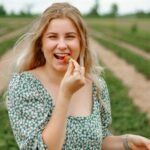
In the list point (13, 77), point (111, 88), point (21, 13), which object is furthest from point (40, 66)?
point (21, 13)

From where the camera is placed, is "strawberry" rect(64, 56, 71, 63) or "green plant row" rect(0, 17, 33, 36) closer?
"strawberry" rect(64, 56, 71, 63)

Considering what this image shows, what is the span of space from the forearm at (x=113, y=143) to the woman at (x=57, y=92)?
0.07 meters

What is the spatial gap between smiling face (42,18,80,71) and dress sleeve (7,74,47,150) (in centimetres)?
18

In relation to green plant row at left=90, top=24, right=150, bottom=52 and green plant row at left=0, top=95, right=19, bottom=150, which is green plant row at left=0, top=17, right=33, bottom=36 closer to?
green plant row at left=90, top=24, right=150, bottom=52

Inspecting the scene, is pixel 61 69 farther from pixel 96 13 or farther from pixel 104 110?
pixel 96 13

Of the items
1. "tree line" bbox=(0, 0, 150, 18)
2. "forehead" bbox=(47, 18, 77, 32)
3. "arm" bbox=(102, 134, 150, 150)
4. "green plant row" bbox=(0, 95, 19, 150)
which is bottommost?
"tree line" bbox=(0, 0, 150, 18)

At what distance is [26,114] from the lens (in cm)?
264

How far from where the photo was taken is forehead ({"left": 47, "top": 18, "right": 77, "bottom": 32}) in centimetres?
274

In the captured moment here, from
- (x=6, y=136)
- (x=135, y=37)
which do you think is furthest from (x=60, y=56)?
(x=135, y=37)

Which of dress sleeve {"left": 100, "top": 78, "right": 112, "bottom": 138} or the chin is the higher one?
the chin

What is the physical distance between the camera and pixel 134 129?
7.88 m

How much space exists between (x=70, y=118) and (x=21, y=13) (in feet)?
325

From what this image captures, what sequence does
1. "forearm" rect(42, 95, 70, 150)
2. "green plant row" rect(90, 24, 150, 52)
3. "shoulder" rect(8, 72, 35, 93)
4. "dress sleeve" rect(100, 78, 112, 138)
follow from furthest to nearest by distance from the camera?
"green plant row" rect(90, 24, 150, 52)
"dress sleeve" rect(100, 78, 112, 138)
"shoulder" rect(8, 72, 35, 93)
"forearm" rect(42, 95, 70, 150)

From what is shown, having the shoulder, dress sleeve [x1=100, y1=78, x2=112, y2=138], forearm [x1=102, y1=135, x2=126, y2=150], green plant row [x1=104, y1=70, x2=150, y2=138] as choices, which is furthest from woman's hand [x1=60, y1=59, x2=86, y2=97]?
green plant row [x1=104, y1=70, x2=150, y2=138]
